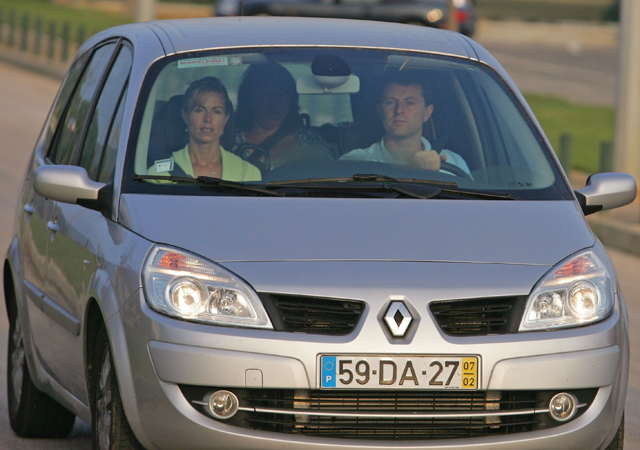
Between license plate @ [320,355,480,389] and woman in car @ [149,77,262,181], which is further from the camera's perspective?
woman in car @ [149,77,262,181]

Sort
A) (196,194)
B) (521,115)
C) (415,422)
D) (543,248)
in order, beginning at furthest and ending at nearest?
1. (521,115)
2. (196,194)
3. (543,248)
4. (415,422)

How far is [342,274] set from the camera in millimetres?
3836

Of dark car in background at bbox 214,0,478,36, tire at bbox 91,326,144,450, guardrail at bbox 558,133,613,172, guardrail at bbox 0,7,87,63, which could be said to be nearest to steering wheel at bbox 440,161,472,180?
tire at bbox 91,326,144,450

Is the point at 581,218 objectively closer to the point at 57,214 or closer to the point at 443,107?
the point at 443,107

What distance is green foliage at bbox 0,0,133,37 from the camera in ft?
101

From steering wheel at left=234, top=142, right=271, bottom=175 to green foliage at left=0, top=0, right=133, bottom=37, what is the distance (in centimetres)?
2405

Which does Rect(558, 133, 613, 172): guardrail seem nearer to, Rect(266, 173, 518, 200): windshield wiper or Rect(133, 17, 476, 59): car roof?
Rect(133, 17, 476, 59): car roof

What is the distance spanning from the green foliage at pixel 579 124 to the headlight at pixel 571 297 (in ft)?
38.9

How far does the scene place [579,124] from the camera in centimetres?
2112

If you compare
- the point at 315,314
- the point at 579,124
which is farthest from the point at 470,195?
the point at 579,124

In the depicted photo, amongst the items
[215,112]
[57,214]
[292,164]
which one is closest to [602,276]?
[292,164]

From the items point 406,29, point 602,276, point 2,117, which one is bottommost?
point 2,117

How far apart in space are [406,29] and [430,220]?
150 cm

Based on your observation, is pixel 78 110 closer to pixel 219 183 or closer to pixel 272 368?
pixel 219 183
